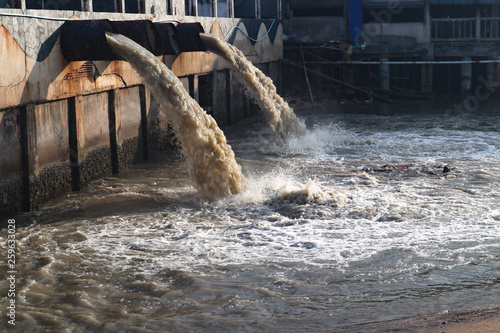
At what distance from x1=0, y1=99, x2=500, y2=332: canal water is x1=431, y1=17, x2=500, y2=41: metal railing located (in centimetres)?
1325

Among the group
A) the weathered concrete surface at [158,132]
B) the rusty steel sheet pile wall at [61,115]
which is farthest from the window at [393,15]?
the weathered concrete surface at [158,132]

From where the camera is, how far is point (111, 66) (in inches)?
484

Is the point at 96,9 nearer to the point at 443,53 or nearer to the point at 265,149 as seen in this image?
the point at 265,149

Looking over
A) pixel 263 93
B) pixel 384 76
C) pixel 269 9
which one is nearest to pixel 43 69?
pixel 263 93

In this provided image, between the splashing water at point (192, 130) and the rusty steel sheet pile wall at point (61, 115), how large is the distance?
0.81 m

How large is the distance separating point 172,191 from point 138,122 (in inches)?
121

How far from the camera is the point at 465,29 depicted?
83.9ft

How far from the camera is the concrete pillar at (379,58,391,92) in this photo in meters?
25.2

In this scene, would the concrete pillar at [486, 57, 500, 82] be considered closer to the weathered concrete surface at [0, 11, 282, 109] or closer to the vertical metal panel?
the vertical metal panel

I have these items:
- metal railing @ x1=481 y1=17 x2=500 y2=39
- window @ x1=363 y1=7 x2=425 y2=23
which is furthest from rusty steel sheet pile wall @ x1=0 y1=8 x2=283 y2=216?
metal railing @ x1=481 y1=17 x2=500 y2=39

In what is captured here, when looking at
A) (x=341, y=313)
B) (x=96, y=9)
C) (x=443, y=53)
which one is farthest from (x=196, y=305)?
(x=443, y=53)

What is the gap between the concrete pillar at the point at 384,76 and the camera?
25164 millimetres

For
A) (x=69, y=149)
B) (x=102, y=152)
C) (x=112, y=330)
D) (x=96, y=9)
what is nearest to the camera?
(x=112, y=330)

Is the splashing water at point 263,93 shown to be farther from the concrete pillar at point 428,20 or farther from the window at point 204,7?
the concrete pillar at point 428,20
